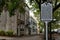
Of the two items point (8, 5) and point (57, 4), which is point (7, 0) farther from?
point (57, 4)

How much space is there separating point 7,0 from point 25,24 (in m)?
40.1

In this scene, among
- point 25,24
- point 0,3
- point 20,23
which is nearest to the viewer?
point 0,3

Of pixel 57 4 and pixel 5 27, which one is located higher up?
pixel 57 4

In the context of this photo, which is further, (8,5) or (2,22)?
(2,22)

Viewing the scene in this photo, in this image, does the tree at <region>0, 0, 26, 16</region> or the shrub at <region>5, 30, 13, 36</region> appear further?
the shrub at <region>5, 30, 13, 36</region>

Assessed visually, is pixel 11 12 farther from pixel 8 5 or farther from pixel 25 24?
pixel 25 24

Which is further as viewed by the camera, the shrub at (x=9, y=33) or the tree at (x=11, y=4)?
the shrub at (x=9, y=33)

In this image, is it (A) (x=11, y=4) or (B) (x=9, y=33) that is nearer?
(A) (x=11, y=4)

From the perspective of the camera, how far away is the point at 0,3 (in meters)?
23.2

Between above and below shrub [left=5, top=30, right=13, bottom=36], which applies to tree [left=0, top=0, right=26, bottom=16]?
above

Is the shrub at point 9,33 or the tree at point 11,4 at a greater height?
the tree at point 11,4

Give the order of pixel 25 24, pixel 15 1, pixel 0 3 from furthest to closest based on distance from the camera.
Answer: pixel 25 24, pixel 15 1, pixel 0 3

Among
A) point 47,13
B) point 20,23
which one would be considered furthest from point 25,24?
point 47,13

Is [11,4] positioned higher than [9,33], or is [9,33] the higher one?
[11,4]
